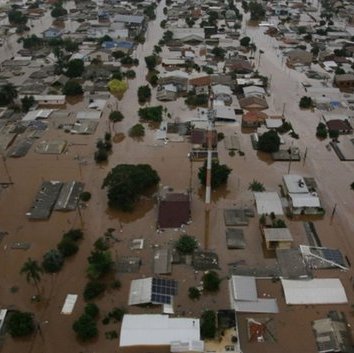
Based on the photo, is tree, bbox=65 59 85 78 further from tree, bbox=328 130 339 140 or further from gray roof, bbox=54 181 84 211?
tree, bbox=328 130 339 140

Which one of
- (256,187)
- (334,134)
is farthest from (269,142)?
(334,134)

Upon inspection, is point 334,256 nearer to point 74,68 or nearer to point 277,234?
point 277,234

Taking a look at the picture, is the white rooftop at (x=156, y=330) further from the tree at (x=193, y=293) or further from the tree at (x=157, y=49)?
the tree at (x=157, y=49)

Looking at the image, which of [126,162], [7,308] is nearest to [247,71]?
[126,162]

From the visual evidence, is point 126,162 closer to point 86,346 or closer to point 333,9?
point 86,346

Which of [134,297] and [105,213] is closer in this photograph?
[134,297]

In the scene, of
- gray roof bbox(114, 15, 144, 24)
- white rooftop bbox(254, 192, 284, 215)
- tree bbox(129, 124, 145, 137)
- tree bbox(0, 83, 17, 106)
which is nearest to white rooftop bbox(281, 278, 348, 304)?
white rooftop bbox(254, 192, 284, 215)
